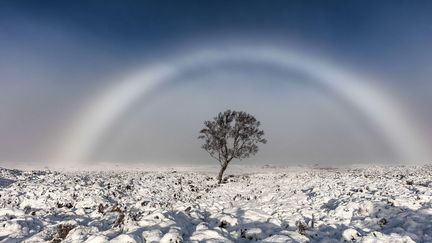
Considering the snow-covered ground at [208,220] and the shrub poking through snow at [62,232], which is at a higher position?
the snow-covered ground at [208,220]

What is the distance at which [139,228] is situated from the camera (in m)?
10.6

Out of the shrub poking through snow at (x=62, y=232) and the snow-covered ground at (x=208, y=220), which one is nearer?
the shrub poking through snow at (x=62, y=232)

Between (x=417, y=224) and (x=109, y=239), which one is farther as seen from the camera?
(x=417, y=224)

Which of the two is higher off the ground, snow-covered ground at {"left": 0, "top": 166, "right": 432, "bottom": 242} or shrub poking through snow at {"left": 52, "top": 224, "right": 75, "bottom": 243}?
snow-covered ground at {"left": 0, "top": 166, "right": 432, "bottom": 242}

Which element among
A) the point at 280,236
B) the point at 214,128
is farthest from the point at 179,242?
the point at 214,128

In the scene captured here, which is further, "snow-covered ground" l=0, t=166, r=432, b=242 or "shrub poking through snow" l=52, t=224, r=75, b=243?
"snow-covered ground" l=0, t=166, r=432, b=242

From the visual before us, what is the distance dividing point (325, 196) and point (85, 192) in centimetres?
1343

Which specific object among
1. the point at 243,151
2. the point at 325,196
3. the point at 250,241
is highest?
the point at 243,151

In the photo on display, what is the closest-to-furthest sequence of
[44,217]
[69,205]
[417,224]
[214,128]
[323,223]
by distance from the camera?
[417,224] < [323,223] < [44,217] < [69,205] < [214,128]

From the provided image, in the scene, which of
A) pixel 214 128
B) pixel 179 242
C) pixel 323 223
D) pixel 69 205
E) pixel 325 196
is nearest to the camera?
pixel 179 242

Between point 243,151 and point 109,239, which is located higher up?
point 243,151

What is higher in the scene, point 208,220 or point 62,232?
point 208,220

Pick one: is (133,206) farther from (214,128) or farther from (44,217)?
(214,128)

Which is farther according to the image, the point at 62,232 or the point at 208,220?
the point at 208,220
